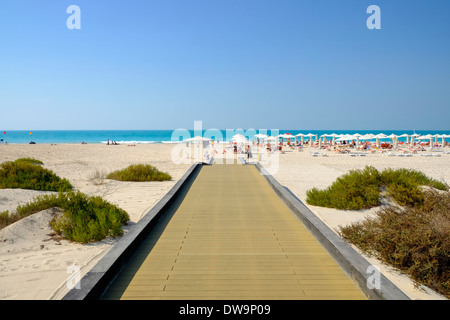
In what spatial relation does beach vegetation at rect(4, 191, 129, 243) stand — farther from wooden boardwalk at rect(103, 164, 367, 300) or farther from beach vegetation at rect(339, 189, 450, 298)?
beach vegetation at rect(339, 189, 450, 298)

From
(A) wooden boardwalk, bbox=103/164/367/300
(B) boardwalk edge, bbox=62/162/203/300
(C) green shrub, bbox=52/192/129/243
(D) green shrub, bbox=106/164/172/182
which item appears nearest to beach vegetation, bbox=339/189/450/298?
(A) wooden boardwalk, bbox=103/164/367/300

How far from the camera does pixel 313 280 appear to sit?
12.8 feet

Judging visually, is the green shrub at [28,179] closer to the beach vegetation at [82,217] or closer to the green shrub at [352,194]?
the beach vegetation at [82,217]

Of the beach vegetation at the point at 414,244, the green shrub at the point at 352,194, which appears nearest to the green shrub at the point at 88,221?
the beach vegetation at the point at 414,244

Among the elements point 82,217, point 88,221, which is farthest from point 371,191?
point 82,217

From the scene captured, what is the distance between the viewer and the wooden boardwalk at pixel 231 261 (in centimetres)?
362

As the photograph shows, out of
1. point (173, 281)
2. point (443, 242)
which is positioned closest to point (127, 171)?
point (173, 281)

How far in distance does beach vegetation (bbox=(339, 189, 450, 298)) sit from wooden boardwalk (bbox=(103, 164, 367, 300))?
0.78 metres

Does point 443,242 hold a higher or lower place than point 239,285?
higher

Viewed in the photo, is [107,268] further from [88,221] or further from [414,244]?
[414,244]

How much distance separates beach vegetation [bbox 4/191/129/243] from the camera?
5984mm

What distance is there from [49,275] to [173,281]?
1806 millimetres
